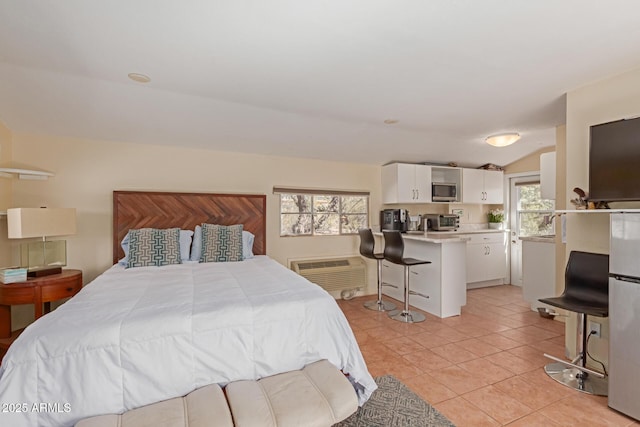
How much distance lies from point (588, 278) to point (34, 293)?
4.66 metres

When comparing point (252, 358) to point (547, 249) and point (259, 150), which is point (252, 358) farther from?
point (547, 249)

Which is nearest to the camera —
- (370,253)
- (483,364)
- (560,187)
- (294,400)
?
(294,400)

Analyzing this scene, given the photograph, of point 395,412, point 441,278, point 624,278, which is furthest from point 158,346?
point 441,278

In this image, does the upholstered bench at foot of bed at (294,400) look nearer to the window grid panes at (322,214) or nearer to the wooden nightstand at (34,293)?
the wooden nightstand at (34,293)

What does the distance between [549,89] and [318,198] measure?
3.03 meters

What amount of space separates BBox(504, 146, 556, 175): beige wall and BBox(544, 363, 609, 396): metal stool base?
369 cm

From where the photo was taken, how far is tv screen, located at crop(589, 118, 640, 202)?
211 centimetres

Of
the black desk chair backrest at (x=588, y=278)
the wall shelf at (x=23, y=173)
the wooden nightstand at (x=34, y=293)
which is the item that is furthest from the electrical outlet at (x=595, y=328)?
the wall shelf at (x=23, y=173)

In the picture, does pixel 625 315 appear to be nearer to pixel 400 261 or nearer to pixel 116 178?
pixel 400 261

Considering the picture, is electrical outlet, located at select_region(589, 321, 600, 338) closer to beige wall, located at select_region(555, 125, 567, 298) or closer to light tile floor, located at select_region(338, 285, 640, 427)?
light tile floor, located at select_region(338, 285, 640, 427)

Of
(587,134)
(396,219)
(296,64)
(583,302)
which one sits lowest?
(583,302)

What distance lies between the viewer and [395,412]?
2035 mm

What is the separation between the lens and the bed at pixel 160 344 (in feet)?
4.66

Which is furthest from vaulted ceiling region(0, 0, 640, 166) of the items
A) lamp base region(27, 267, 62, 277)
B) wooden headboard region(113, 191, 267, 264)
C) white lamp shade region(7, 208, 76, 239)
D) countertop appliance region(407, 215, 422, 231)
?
countertop appliance region(407, 215, 422, 231)
